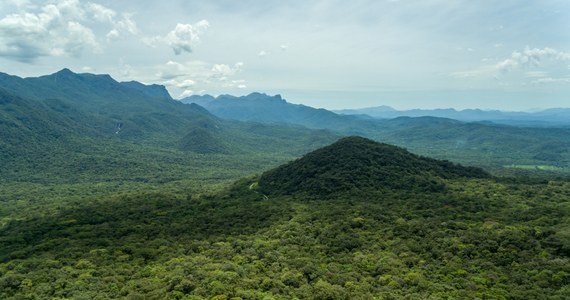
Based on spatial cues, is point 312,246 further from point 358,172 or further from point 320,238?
point 358,172

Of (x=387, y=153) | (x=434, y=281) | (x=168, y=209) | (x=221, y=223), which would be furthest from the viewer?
(x=387, y=153)

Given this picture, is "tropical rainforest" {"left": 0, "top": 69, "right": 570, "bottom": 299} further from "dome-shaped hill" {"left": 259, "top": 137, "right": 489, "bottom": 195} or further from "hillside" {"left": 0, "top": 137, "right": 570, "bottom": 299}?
"dome-shaped hill" {"left": 259, "top": 137, "right": 489, "bottom": 195}

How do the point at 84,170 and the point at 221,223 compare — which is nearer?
the point at 221,223

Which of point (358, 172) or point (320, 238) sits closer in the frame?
point (320, 238)

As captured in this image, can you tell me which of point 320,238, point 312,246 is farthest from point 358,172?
point 312,246

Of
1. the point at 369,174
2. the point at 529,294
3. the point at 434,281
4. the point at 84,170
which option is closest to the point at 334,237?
the point at 434,281

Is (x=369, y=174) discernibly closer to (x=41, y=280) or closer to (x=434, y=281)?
(x=434, y=281)

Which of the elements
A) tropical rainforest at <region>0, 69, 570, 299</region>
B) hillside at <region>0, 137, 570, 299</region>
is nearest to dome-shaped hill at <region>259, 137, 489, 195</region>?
tropical rainforest at <region>0, 69, 570, 299</region>

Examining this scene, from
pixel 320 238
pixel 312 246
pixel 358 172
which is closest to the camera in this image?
pixel 312 246
